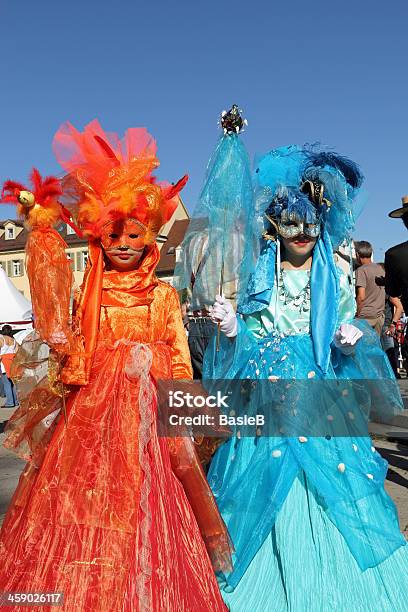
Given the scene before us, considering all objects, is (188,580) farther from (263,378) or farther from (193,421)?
(263,378)

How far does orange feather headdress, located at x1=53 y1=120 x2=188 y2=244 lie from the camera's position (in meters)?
2.94

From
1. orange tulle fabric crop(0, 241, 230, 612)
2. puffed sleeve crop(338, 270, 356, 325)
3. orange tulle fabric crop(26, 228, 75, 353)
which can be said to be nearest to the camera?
orange tulle fabric crop(0, 241, 230, 612)

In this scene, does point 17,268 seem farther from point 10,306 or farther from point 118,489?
point 118,489

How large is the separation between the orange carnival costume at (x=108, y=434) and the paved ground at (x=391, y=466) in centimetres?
172

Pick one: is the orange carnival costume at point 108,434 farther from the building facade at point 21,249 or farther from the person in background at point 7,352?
the building facade at point 21,249

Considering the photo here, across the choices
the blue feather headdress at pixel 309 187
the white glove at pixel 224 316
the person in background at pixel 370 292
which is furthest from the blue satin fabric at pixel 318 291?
the person in background at pixel 370 292

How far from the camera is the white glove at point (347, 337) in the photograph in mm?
3084

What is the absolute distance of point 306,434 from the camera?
120 inches

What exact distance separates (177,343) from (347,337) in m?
0.77

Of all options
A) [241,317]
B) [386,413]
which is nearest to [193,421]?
[241,317]

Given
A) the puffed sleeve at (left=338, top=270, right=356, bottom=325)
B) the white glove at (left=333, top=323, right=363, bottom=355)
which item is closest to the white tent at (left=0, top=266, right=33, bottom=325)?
the puffed sleeve at (left=338, top=270, right=356, bottom=325)

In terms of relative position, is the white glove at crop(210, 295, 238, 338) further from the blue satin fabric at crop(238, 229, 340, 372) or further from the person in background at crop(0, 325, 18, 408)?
the person in background at crop(0, 325, 18, 408)

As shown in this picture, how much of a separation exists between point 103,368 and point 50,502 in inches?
22.0

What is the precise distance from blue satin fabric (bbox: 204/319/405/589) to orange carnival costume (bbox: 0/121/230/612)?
8.9 inches
